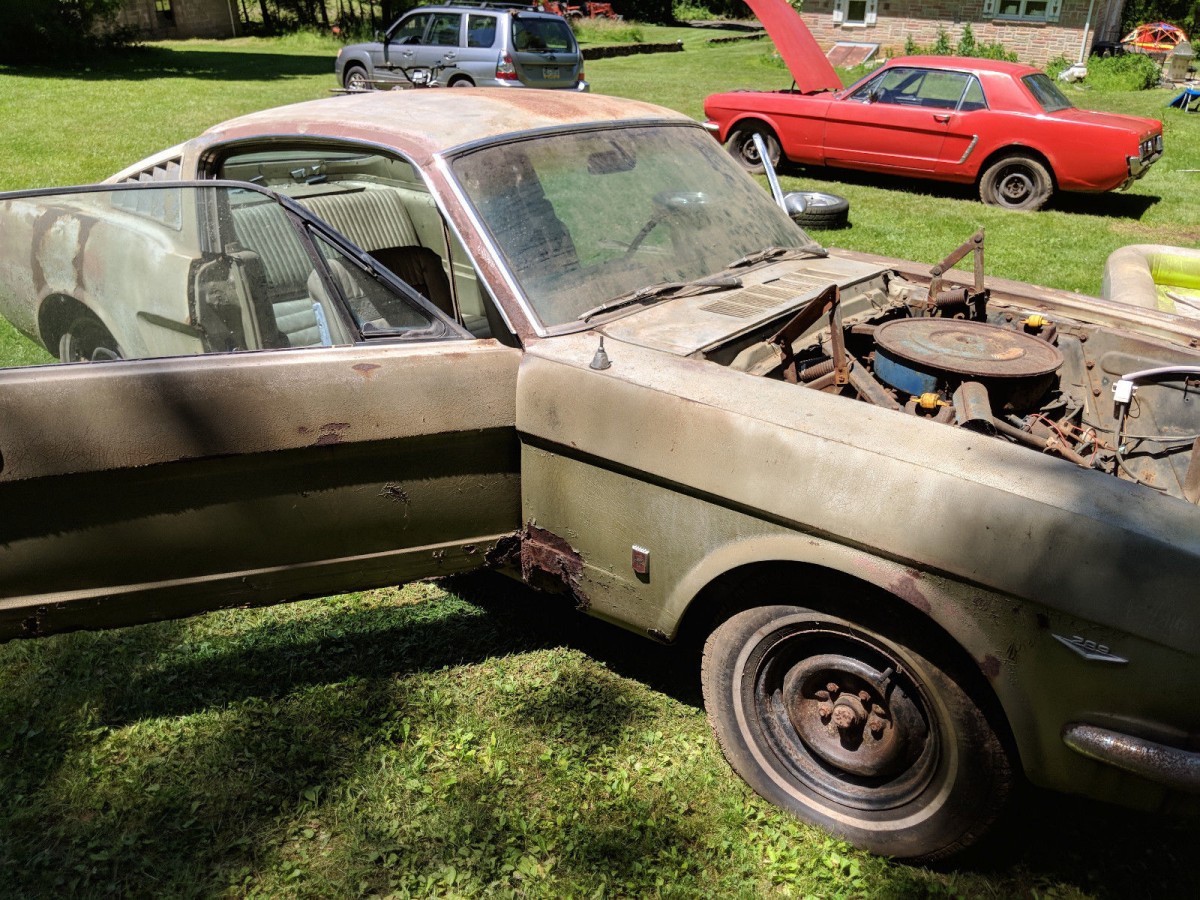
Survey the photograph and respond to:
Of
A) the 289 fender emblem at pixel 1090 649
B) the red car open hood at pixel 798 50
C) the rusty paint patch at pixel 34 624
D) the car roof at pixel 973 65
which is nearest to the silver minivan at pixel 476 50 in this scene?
the red car open hood at pixel 798 50

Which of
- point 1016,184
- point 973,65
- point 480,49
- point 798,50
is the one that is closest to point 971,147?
point 1016,184

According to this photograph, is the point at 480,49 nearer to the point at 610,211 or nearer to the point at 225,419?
the point at 610,211

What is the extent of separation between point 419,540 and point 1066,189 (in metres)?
8.82

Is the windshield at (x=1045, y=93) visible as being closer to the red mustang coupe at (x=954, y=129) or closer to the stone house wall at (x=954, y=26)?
the red mustang coupe at (x=954, y=129)

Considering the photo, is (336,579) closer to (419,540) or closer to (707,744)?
(419,540)

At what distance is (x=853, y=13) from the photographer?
22.6 m

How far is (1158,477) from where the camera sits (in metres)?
2.71

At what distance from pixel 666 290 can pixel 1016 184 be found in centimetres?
803

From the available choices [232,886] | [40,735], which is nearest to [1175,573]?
[232,886]

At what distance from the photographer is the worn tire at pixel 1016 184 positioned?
9312 millimetres

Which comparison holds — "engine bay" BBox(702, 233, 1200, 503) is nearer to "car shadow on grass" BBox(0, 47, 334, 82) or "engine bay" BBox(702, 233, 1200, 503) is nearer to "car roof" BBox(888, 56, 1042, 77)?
"car roof" BBox(888, 56, 1042, 77)

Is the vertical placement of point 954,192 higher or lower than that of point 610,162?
lower

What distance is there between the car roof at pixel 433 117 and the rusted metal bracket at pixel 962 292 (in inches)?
46.0

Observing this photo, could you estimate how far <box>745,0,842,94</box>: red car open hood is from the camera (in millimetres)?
10703
